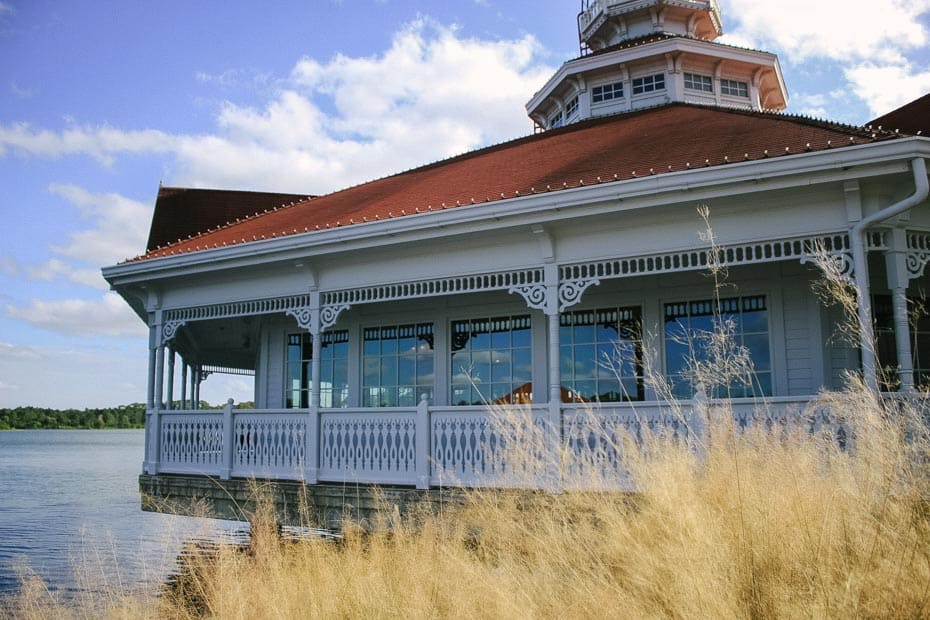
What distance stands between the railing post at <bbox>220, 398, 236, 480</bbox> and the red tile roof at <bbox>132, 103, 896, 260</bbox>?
254cm

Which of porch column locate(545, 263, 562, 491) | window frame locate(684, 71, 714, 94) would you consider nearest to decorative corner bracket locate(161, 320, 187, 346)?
porch column locate(545, 263, 562, 491)

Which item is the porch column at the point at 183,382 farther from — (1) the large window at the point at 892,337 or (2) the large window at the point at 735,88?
(2) the large window at the point at 735,88

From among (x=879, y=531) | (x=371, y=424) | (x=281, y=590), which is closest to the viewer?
(x=879, y=531)

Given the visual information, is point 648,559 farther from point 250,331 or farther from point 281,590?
point 250,331

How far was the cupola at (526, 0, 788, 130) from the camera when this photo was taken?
15164 millimetres

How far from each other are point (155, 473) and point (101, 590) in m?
4.98

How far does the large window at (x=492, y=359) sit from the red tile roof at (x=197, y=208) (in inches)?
242

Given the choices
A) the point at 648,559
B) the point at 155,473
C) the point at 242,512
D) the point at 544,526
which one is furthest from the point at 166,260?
the point at 648,559

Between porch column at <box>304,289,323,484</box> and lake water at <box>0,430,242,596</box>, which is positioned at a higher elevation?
porch column at <box>304,289,323,484</box>

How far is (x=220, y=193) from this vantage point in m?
16.4

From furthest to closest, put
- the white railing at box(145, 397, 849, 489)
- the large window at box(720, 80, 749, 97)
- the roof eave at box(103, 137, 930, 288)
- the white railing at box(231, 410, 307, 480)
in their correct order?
1. the large window at box(720, 80, 749, 97)
2. the white railing at box(231, 410, 307, 480)
3. the white railing at box(145, 397, 849, 489)
4. the roof eave at box(103, 137, 930, 288)

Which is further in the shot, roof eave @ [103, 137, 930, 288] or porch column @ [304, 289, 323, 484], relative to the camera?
porch column @ [304, 289, 323, 484]

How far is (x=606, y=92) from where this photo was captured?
52.4 ft

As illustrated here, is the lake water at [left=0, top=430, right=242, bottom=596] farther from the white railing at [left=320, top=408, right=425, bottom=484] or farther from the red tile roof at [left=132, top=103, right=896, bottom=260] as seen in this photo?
the red tile roof at [left=132, top=103, right=896, bottom=260]
